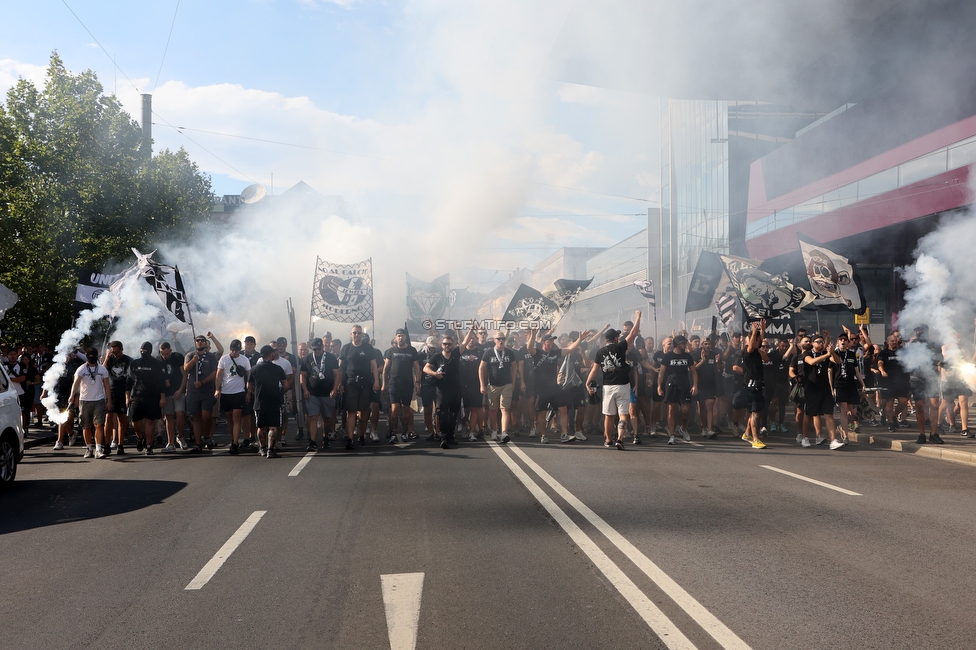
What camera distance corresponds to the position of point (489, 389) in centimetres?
1312

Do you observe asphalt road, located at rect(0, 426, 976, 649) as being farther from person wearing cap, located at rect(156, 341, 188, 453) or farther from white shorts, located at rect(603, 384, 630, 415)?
person wearing cap, located at rect(156, 341, 188, 453)

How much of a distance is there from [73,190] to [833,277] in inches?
896

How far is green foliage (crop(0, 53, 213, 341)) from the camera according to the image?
2267 centimetres

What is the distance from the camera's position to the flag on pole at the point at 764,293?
15445 mm

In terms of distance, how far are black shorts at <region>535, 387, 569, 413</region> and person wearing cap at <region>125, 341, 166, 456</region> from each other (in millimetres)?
5887

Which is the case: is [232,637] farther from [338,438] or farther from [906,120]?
[906,120]

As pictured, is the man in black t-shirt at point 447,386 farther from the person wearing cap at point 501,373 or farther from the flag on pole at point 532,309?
the flag on pole at point 532,309

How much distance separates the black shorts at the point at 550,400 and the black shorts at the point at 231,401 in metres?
4.72

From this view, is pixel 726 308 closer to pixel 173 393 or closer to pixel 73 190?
pixel 173 393

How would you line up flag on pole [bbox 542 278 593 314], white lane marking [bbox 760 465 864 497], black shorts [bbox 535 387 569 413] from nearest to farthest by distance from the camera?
white lane marking [bbox 760 465 864 497], black shorts [bbox 535 387 569 413], flag on pole [bbox 542 278 593 314]

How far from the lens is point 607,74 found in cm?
2519

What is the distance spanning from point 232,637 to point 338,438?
9676 mm

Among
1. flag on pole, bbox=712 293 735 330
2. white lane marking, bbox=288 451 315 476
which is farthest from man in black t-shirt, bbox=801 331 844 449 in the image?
white lane marking, bbox=288 451 315 476

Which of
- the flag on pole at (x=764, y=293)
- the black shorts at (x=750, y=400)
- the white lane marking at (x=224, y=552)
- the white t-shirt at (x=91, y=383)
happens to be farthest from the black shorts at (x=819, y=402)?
the white t-shirt at (x=91, y=383)
